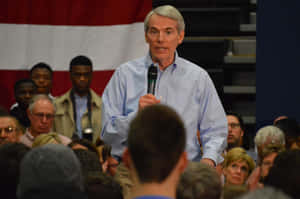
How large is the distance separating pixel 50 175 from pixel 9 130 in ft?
9.08

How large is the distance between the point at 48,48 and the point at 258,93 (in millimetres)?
2327

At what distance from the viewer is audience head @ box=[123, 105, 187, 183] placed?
5.34 ft

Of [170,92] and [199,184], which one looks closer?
[199,184]

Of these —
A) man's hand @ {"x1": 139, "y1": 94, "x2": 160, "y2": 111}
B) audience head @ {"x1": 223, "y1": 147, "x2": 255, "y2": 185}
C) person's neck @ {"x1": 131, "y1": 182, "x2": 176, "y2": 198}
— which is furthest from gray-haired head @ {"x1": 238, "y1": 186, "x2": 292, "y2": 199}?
audience head @ {"x1": 223, "y1": 147, "x2": 255, "y2": 185}

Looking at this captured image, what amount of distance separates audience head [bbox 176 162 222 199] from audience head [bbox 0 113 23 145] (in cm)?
263

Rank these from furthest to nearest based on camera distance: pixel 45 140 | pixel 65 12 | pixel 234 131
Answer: pixel 65 12 → pixel 234 131 → pixel 45 140

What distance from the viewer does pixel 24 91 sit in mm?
5602

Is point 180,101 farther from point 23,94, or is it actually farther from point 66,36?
point 66,36

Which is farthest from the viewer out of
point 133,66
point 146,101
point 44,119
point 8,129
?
point 44,119

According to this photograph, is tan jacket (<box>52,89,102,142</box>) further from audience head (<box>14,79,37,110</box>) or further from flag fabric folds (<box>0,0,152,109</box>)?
flag fabric folds (<box>0,0,152,109</box>)

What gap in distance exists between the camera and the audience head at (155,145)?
1628 millimetres

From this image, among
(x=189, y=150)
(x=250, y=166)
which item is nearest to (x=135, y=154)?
(x=189, y=150)

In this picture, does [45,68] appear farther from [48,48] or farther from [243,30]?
[243,30]

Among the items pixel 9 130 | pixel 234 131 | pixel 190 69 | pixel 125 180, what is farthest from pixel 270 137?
pixel 9 130
